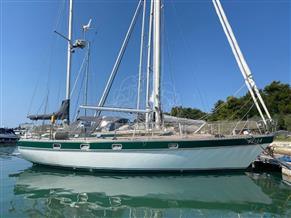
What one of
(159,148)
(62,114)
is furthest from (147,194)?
(62,114)

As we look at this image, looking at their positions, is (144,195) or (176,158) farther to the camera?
(176,158)

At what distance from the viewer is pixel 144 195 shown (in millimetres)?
11062

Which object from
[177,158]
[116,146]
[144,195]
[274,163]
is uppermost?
[116,146]

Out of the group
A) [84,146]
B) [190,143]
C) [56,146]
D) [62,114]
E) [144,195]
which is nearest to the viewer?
[144,195]

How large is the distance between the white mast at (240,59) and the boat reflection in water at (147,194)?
12.8ft

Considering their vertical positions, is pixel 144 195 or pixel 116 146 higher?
pixel 116 146

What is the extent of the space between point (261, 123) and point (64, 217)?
11.0 m

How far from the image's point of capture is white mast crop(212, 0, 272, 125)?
47.7ft

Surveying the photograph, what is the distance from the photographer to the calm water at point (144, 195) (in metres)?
9.14

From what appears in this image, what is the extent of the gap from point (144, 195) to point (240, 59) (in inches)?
355

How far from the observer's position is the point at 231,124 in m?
15.4

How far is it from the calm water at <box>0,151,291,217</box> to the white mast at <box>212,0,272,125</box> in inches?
153

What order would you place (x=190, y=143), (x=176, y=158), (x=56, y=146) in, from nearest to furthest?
(x=190, y=143), (x=176, y=158), (x=56, y=146)

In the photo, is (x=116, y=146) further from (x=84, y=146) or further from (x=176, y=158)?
(x=176, y=158)
